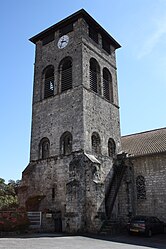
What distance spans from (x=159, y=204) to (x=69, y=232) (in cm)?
695

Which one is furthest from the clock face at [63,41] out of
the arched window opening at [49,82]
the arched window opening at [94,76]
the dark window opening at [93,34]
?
the arched window opening at [94,76]

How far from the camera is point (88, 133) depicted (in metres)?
18.9

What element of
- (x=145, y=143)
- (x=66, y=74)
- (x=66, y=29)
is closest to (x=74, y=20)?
(x=66, y=29)

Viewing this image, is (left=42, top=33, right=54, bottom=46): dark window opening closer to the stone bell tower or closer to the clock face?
the stone bell tower

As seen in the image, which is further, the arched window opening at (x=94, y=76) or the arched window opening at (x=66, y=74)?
the arched window opening at (x=94, y=76)

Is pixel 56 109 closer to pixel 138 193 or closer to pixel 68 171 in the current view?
pixel 68 171

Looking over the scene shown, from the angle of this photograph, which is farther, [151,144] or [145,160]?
[151,144]

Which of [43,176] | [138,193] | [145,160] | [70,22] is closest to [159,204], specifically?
[138,193]

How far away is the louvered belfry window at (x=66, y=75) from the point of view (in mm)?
21281

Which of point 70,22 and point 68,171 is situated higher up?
point 70,22

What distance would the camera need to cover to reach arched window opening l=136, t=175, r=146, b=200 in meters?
19.2

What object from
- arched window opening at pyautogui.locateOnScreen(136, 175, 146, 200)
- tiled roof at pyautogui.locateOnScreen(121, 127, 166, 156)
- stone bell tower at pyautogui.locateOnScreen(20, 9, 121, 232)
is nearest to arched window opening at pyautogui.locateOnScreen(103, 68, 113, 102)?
stone bell tower at pyautogui.locateOnScreen(20, 9, 121, 232)

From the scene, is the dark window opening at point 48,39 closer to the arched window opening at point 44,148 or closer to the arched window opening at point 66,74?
the arched window opening at point 66,74

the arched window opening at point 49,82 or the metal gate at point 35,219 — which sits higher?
the arched window opening at point 49,82
